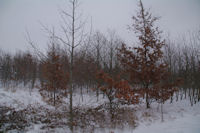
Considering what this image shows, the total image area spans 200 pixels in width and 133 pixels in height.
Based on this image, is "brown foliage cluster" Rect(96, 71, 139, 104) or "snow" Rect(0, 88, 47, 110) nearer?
"brown foliage cluster" Rect(96, 71, 139, 104)

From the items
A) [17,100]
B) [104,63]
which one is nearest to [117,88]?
[104,63]

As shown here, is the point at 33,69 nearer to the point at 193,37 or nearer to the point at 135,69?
the point at 135,69

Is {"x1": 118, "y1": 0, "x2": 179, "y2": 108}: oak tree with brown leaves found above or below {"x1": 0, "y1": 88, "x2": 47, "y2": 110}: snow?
above

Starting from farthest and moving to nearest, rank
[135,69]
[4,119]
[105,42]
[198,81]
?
[105,42] → [198,81] → [135,69] → [4,119]

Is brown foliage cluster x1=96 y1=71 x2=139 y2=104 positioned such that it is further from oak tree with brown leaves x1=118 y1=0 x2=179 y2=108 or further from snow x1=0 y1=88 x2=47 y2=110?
snow x1=0 y1=88 x2=47 y2=110

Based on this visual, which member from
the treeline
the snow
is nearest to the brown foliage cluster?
the treeline

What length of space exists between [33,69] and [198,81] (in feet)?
93.5

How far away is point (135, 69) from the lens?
24.5ft

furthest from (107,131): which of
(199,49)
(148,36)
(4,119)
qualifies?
(199,49)

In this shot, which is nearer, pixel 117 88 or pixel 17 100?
pixel 117 88

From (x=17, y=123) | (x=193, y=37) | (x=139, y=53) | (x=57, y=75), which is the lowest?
(x=17, y=123)

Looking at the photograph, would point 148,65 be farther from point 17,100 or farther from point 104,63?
point 17,100

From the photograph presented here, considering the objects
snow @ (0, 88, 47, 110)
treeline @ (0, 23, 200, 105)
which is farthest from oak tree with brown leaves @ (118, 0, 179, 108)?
snow @ (0, 88, 47, 110)

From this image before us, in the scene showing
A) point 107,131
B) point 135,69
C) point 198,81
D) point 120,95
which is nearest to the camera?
point 107,131
